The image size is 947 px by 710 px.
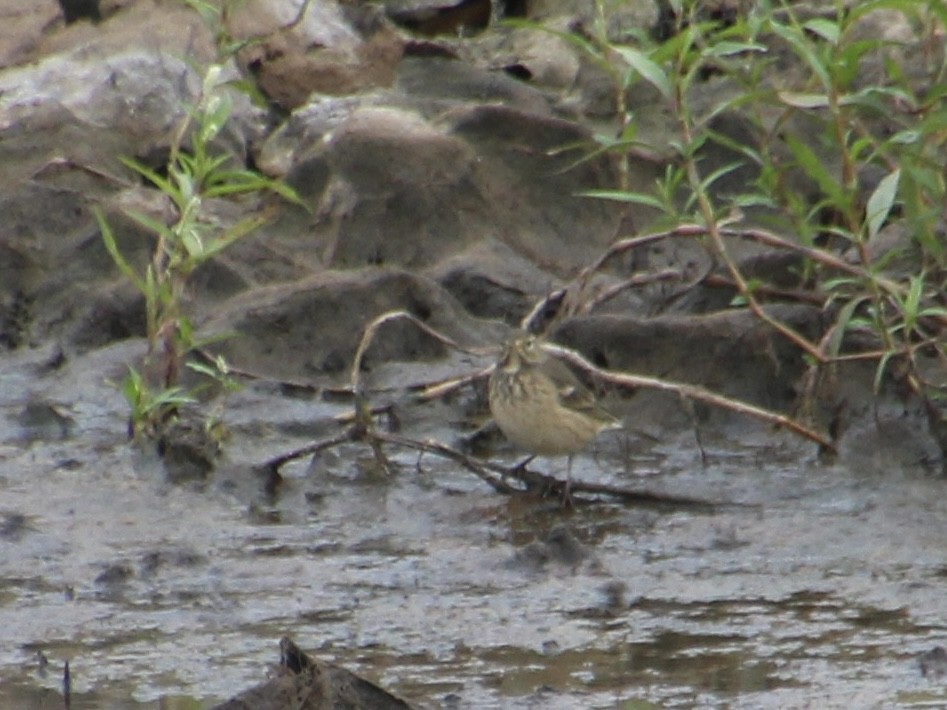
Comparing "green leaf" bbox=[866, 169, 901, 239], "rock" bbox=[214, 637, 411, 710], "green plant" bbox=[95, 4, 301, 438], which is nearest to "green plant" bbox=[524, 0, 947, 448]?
"green leaf" bbox=[866, 169, 901, 239]

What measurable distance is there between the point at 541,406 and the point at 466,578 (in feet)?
3.65

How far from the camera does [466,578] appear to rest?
6.76 meters

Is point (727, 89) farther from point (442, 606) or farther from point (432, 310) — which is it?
point (442, 606)

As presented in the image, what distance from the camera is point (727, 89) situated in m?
11.1

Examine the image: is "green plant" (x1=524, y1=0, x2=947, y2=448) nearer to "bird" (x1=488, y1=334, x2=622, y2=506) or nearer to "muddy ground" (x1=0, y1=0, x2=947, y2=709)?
"muddy ground" (x1=0, y1=0, x2=947, y2=709)

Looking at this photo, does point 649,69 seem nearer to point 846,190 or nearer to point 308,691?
point 846,190

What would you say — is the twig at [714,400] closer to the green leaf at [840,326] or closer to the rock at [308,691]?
the green leaf at [840,326]

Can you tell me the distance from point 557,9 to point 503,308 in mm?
4003

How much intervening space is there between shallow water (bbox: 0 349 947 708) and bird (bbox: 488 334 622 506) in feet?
0.78

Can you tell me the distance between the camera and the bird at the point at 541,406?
779cm

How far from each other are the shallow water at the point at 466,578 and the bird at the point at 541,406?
238mm

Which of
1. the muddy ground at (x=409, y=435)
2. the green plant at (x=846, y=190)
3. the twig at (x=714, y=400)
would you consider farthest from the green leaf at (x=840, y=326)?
the muddy ground at (x=409, y=435)

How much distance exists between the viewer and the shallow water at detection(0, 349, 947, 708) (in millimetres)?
5738

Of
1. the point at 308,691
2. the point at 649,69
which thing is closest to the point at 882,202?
the point at 649,69
